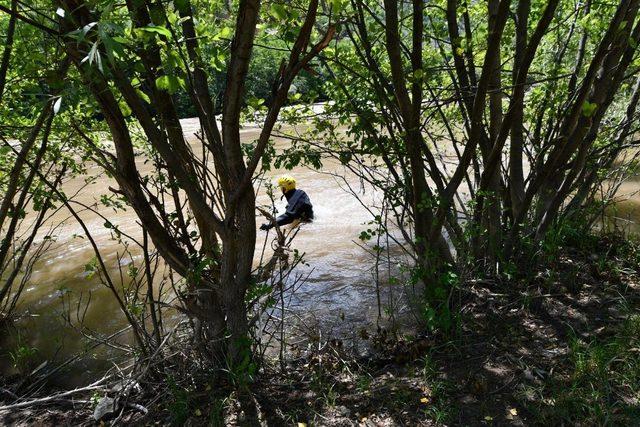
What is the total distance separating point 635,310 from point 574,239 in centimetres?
155

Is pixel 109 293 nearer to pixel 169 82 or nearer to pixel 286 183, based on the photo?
pixel 286 183

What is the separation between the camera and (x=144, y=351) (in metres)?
3.60

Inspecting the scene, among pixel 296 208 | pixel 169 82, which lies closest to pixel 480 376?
pixel 169 82

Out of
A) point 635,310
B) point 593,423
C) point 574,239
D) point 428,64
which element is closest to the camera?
point 593,423

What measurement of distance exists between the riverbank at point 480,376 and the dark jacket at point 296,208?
4826mm

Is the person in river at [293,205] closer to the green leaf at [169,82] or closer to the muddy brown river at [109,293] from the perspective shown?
the muddy brown river at [109,293]

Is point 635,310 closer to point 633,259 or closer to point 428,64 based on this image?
point 633,259

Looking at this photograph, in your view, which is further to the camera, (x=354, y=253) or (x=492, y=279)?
(x=354, y=253)

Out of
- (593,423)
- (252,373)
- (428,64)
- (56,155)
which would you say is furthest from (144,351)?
(428,64)

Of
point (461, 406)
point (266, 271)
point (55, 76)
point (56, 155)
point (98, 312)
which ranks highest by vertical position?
point (55, 76)

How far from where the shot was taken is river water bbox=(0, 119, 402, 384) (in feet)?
17.6

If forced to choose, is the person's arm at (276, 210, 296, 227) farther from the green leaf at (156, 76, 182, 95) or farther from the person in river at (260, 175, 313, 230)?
the green leaf at (156, 76, 182, 95)

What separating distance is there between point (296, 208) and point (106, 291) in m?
3.38

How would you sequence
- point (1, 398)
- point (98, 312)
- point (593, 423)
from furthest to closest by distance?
1. point (98, 312)
2. point (1, 398)
3. point (593, 423)
